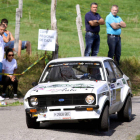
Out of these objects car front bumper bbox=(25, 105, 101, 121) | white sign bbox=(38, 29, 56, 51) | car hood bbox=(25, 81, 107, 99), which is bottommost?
car front bumper bbox=(25, 105, 101, 121)

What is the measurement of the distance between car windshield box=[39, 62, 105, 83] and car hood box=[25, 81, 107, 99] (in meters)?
0.33

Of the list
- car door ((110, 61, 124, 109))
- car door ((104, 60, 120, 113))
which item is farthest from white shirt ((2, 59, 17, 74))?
car door ((104, 60, 120, 113))

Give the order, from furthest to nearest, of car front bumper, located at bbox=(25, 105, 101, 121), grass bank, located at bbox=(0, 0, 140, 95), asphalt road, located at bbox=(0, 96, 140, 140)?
grass bank, located at bbox=(0, 0, 140, 95) → car front bumper, located at bbox=(25, 105, 101, 121) → asphalt road, located at bbox=(0, 96, 140, 140)

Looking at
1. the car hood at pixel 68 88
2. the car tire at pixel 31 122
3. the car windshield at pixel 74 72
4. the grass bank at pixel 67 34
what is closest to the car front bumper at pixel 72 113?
the car hood at pixel 68 88

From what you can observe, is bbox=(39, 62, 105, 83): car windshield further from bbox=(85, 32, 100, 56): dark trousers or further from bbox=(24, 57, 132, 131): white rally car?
bbox=(85, 32, 100, 56): dark trousers

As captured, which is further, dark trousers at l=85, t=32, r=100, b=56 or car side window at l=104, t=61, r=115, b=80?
dark trousers at l=85, t=32, r=100, b=56

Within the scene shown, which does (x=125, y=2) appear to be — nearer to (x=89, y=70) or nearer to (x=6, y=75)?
(x=6, y=75)

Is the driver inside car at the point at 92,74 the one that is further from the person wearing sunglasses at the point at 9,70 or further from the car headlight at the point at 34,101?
the person wearing sunglasses at the point at 9,70

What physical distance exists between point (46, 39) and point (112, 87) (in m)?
6.63

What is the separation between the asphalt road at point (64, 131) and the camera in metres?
7.65

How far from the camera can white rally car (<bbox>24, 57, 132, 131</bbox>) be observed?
7.85 m

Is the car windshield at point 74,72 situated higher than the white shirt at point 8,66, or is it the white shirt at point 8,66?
the car windshield at point 74,72

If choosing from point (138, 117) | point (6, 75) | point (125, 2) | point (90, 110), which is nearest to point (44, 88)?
point (90, 110)

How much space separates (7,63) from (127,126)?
19.0 feet
